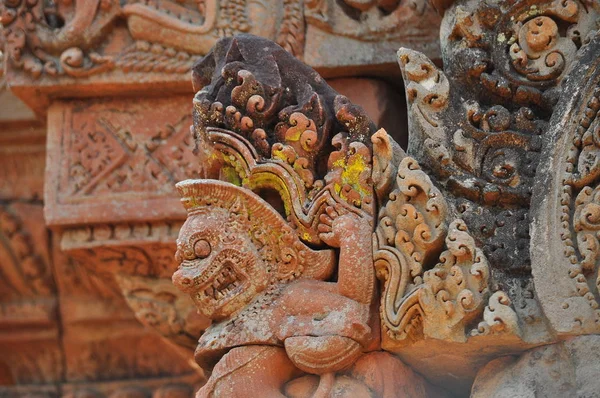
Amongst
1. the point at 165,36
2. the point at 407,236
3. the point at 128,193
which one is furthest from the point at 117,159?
the point at 407,236

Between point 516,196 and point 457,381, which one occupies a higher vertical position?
point 516,196

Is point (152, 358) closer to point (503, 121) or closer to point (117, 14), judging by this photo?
point (117, 14)

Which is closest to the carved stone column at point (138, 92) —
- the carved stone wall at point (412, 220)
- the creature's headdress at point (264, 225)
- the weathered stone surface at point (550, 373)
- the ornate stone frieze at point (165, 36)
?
the ornate stone frieze at point (165, 36)

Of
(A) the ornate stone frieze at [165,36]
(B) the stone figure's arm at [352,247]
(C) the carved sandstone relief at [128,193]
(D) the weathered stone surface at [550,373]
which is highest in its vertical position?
(D) the weathered stone surface at [550,373]

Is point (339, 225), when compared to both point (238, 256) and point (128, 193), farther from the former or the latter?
point (128, 193)

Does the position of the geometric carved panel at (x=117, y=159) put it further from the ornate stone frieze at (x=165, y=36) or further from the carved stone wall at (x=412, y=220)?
the carved stone wall at (x=412, y=220)

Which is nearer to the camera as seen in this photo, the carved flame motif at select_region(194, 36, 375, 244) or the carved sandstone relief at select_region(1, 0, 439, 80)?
the carved flame motif at select_region(194, 36, 375, 244)

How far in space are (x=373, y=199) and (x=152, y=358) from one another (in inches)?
82.1

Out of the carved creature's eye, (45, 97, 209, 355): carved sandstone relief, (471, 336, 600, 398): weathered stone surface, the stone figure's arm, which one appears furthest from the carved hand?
(45, 97, 209, 355): carved sandstone relief

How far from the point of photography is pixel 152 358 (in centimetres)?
516

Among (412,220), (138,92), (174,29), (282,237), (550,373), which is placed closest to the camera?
(550,373)

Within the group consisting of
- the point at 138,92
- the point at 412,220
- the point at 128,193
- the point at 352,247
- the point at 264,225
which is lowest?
the point at 128,193

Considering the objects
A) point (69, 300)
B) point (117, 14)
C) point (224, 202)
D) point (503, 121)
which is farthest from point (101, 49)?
point (503, 121)

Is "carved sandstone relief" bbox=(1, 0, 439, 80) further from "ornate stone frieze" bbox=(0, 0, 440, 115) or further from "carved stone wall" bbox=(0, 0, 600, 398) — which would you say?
"carved stone wall" bbox=(0, 0, 600, 398)
